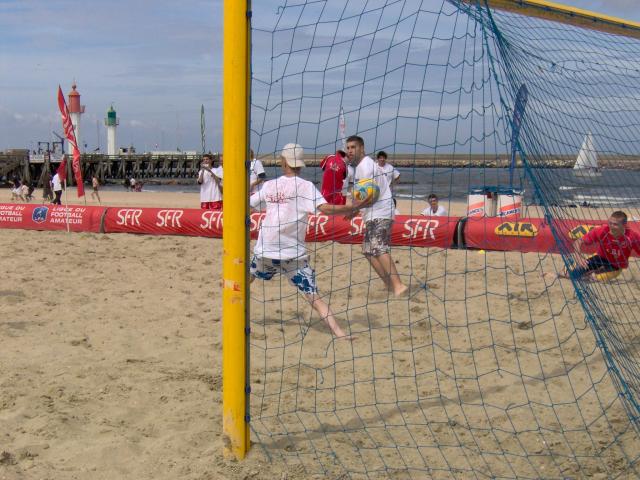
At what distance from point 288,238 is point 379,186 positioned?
1289 millimetres

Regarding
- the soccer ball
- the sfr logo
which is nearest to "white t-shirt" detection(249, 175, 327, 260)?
Result: the soccer ball

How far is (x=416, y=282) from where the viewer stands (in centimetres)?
732

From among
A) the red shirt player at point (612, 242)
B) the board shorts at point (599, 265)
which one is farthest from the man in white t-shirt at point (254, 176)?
the red shirt player at point (612, 242)

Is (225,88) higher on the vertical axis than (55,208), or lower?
higher

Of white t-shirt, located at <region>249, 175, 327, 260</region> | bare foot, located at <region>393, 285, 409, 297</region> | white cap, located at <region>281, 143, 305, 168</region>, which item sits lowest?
bare foot, located at <region>393, 285, 409, 297</region>

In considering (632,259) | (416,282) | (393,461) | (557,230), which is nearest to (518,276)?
(416,282)

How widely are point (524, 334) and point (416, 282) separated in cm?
204

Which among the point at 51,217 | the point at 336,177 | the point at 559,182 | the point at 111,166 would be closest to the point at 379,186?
the point at 336,177

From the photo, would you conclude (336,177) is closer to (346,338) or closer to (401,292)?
(401,292)

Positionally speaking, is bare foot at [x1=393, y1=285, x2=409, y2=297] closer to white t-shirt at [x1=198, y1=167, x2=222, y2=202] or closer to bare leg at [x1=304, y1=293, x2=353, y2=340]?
bare leg at [x1=304, y1=293, x2=353, y2=340]

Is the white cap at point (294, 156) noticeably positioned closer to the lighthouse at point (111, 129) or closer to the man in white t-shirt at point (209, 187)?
the man in white t-shirt at point (209, 187)

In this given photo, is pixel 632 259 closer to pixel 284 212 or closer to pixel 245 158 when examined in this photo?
pixel 284 212

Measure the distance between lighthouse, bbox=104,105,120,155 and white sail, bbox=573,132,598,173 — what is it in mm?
55752

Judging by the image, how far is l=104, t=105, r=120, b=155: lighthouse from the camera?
58219 millimetres
